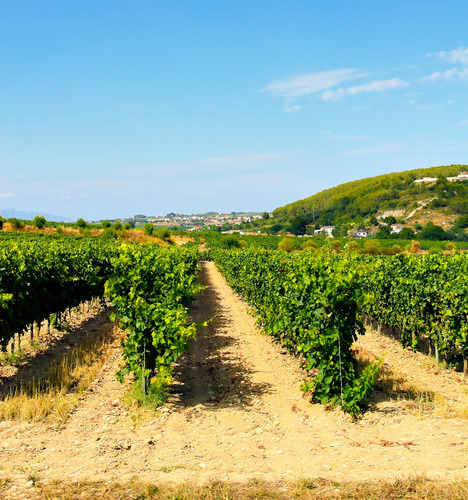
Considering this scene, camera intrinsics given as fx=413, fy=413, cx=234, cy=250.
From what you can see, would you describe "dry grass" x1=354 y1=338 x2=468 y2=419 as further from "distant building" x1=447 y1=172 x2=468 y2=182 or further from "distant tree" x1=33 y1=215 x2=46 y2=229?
"distant building" x1=447 y1=172 x2=468 y2=182

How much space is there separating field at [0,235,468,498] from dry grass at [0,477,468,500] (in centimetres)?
1

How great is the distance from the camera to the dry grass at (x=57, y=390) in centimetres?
697

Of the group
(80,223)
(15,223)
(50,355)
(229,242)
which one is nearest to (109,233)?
(80,223)

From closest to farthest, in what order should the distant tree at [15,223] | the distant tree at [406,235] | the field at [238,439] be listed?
the field at [238,439], the distant tree at [15,223], the distant tree at [406,235]

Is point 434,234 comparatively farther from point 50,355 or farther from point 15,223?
point 50,355

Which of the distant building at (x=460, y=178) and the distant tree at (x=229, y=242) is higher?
the distant building at (x=460, y=178)

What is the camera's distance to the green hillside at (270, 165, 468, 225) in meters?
123

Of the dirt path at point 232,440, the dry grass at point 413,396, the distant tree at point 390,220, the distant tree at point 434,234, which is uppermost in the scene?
the distant tree at point 390,220

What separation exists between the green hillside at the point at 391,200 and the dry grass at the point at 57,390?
12203 centimetres

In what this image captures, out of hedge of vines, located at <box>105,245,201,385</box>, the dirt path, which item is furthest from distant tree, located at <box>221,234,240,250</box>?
hedge of vines, located at <box>105,245,201,385</box>

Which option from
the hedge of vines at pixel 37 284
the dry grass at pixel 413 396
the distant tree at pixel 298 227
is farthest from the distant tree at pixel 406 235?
the dry grass at pixel 413 396

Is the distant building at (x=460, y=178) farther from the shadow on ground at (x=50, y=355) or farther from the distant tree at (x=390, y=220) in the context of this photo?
the shadow on ground at (x=50, y=355)

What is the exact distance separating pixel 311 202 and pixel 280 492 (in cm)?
19699

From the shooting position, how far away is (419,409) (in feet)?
23.5
